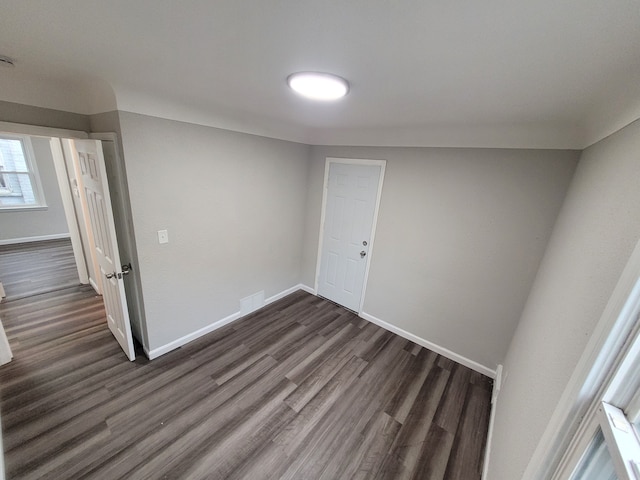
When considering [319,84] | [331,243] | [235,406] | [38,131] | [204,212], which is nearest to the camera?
[319,84]

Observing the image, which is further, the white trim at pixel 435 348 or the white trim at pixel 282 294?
the white trim at pixel 282 294

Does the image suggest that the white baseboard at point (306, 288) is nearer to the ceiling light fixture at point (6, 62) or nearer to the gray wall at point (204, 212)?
the gray wall at point (204, 212)

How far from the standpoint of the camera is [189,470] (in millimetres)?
1526

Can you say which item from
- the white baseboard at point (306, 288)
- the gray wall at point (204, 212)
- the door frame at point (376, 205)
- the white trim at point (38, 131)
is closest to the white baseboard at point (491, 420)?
the door frame at point (376, 205)

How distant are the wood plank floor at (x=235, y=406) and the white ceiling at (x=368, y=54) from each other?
220 centimetres

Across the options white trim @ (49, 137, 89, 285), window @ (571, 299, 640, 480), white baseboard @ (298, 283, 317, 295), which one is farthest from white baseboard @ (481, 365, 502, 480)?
white trim @ (49, 137, 89, 285)

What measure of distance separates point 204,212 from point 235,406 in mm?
1717

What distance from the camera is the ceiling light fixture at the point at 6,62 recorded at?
1334 millimetres

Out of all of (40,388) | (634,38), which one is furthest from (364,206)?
(40,388)

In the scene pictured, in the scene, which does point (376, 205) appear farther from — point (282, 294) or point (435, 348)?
point (282, 294)

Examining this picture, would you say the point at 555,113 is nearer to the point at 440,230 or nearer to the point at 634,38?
the point at 634,38

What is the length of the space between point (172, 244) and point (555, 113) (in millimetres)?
2990

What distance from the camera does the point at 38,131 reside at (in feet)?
5.97

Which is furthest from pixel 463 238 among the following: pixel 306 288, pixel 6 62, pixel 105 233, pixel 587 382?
pixel 6 62
